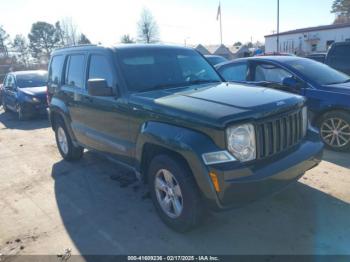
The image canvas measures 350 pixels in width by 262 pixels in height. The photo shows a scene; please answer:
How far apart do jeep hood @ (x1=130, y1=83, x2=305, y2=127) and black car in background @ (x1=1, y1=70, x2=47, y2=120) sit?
8258mm

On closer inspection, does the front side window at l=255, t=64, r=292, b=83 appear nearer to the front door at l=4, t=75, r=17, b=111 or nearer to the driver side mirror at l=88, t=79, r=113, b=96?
the driver side mirror at l=88, t=79, r=113, b=96

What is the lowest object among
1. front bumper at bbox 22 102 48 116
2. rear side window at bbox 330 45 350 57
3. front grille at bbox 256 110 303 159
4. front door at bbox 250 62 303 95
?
front bumper at bbox 22 102 48 116

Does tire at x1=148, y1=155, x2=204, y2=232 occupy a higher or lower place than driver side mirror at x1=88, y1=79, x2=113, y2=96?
lower

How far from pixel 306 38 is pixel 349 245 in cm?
5261

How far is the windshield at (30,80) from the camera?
11.9 metres

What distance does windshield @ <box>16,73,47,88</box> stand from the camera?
11.9 metres

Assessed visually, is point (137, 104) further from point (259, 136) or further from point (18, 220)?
point (18, 220)

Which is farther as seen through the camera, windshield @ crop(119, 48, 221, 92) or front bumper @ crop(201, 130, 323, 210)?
windshield @ crop(119, 48, 221, 92)

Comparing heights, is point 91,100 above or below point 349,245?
above

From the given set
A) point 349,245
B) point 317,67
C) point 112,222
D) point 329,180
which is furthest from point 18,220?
point 317,67

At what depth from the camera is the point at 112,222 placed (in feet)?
12.7

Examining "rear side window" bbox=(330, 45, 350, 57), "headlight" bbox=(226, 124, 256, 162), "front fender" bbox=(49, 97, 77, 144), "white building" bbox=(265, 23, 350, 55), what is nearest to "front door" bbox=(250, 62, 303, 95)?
"headlight" bbox=(226, 124, 256, 162)

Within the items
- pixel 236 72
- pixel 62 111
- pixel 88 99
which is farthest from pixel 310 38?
pixel 88 99

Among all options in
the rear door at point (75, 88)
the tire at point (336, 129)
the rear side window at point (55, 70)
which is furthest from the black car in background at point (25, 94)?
the tire at point (336, 129)
